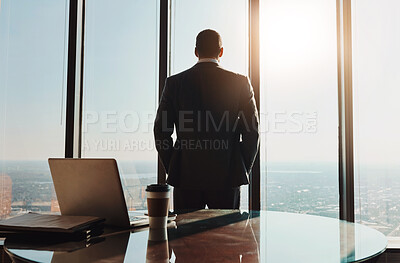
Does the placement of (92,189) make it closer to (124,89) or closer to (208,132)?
(208,132)

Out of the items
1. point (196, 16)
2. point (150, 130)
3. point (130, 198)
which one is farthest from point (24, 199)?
point (196, 16)

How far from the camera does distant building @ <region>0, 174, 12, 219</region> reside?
294 cm

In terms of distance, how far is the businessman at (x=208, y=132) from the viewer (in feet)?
6.75

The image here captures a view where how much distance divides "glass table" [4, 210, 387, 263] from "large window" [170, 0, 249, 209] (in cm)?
179

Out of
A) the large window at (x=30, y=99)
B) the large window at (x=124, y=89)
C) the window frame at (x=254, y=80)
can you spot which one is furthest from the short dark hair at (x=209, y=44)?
the large window at (x=30, y=99)

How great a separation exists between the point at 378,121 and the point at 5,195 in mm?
2725

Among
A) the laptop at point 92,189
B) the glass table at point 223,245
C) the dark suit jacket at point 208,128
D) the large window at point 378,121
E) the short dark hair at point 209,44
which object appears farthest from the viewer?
the large window at point 378,121

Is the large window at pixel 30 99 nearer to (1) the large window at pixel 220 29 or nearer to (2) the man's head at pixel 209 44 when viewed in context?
(1) the large window at pixel 220 29

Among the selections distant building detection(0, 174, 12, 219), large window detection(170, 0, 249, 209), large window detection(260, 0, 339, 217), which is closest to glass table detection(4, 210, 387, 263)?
large window detection(260, 0, 339, 217)

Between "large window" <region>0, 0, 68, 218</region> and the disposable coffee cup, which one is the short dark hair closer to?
the disposable coffee cup

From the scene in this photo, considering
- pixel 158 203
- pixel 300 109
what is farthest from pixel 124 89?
pixel 158 203

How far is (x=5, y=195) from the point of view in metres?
2.94

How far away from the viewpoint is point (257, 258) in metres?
0.84

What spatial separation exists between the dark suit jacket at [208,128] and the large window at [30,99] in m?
1.21
